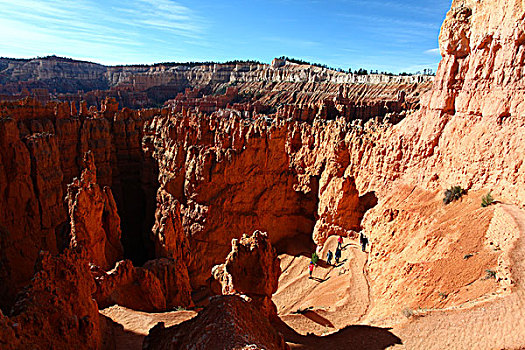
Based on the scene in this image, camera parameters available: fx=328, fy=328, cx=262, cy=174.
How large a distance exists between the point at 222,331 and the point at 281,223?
64.2 ft

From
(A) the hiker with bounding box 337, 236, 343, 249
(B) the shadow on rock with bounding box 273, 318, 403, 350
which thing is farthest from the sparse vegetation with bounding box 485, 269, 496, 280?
(A) the hiker with bounding box 337, 236, 343, 249

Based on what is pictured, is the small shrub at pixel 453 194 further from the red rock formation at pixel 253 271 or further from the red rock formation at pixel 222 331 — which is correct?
the red rock formation at pixel 222 331

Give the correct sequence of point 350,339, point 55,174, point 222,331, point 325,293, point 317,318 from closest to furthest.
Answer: point 222,331, point 350,339, point 317,318, point 325,293, point 55,174

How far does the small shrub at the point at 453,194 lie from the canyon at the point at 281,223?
1.29ft

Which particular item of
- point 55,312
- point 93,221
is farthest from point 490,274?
point 93,221

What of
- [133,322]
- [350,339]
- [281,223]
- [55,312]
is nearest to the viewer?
[55,312]

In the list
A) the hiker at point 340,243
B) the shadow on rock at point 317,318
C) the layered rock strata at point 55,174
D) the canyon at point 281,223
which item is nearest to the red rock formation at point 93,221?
the canyon at point 281,223

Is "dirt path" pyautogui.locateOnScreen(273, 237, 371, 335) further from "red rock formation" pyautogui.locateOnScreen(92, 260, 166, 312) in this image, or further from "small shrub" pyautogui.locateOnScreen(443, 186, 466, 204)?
"small shrub" pyautogui.locateOnScreen(443, 186, 466, 204)

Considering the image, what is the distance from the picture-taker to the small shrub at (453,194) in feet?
53.8

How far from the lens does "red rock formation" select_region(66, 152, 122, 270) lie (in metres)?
12.8

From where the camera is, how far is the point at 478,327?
898 centimetres

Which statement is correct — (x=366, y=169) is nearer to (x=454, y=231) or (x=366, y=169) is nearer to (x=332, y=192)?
(x=332, y=192)

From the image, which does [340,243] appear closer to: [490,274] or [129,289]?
[490,274]

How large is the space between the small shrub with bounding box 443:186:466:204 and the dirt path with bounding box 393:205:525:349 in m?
6.10
